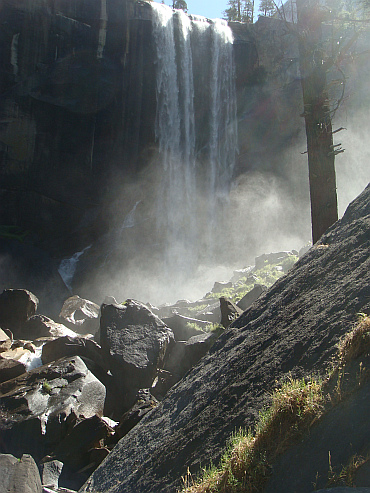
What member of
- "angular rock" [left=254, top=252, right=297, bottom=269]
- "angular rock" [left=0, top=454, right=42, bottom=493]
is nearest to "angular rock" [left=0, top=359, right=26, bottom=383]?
"angular rock" [left=0, top=454, right=42, bottom=493]

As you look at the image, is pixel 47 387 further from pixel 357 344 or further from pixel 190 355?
pixel 357 344

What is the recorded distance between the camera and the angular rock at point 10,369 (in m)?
8.15

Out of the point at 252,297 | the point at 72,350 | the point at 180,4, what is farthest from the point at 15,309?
the point at 180,4

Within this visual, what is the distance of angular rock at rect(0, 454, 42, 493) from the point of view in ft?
14.5

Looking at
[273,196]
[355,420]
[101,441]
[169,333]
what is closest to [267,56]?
[273,196]

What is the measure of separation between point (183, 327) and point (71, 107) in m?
18.9

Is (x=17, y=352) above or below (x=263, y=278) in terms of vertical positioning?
below

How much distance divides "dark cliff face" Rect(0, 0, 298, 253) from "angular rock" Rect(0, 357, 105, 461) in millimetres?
18971

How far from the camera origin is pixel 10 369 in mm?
8211

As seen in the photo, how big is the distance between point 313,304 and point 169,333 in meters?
5.06

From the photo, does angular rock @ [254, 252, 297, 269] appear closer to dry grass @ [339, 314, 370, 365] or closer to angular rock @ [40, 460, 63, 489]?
angular rock @ [40, 460, 63, 489]

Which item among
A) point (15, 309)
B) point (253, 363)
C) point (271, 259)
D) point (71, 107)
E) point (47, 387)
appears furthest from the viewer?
point (71, 107)

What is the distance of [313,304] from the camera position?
13.1 feet

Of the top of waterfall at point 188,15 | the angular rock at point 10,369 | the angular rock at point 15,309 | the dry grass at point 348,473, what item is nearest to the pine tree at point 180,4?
the top of waterfall at point 188,15
